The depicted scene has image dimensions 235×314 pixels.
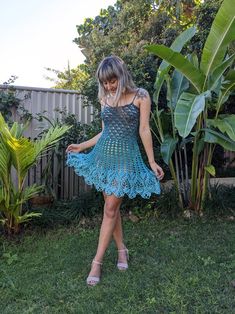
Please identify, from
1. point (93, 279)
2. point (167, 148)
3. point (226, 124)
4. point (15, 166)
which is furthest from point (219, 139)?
point (15, 166)

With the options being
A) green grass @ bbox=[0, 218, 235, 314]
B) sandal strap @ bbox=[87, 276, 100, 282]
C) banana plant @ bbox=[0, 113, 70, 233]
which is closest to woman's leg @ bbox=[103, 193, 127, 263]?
green grass @ bbox=[0, 218, 235, 314]

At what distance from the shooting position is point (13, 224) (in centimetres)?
486

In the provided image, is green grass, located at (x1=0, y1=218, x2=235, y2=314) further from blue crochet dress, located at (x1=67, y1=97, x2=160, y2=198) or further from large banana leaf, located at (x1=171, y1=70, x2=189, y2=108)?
large banana leaf, located at (x1=171, y1=70, x2=189, y2=108)

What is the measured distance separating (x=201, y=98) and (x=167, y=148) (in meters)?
0.97

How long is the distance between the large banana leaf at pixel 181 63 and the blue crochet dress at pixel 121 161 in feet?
3.52

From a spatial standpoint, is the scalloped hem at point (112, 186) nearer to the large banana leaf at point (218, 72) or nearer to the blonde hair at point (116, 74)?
the blonde hair at point (116, 74)

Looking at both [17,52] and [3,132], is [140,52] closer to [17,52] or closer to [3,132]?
[3,132]

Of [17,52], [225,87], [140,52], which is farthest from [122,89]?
[17,52]

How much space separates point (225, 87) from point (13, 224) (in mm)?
3042

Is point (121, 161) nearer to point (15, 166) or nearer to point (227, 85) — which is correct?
point (15, 166)

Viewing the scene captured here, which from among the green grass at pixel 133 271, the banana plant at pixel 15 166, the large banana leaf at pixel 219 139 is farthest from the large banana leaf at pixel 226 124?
the banana plant at pixel 15 166

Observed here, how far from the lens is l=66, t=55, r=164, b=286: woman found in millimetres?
3318

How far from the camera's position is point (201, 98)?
405 centimetres

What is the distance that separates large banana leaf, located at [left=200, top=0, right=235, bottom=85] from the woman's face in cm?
167
